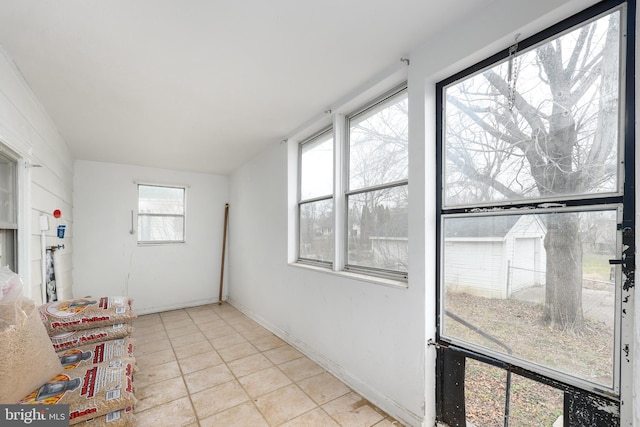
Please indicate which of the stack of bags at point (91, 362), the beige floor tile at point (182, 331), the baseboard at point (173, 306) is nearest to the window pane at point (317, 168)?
the stack of bags at point (91, 362)

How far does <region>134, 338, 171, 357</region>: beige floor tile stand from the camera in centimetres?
311

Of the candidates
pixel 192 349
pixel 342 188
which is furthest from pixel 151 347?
pixel 342 188

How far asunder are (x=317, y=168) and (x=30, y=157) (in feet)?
7.81

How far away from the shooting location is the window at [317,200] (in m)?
2.91

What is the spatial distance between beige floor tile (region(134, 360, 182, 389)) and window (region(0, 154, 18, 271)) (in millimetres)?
1329

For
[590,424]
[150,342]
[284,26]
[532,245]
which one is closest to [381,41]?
[284,26]

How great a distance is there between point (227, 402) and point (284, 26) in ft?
8.63

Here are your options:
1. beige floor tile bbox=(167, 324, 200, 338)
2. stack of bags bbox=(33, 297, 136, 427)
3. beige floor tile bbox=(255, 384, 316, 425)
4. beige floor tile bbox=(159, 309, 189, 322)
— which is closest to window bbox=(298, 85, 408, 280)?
beige floor tile bbox=(255, 384, 316, 425)

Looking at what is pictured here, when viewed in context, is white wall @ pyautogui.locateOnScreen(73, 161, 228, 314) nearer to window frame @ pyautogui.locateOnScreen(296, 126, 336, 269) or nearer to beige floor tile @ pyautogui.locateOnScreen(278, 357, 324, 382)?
window frame @ pyautogui.locateOnScreen(296, 126, 336, 269)

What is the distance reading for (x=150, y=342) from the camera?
3395 millimetres

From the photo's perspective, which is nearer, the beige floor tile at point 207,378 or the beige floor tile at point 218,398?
the beige floor tile at point 218,398

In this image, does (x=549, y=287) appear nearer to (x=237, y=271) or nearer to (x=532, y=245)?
(x=532, y=245)

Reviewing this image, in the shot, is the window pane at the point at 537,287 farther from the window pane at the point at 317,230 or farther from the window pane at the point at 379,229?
the window pane at the point at 317,230

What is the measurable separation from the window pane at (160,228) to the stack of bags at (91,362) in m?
2.35
